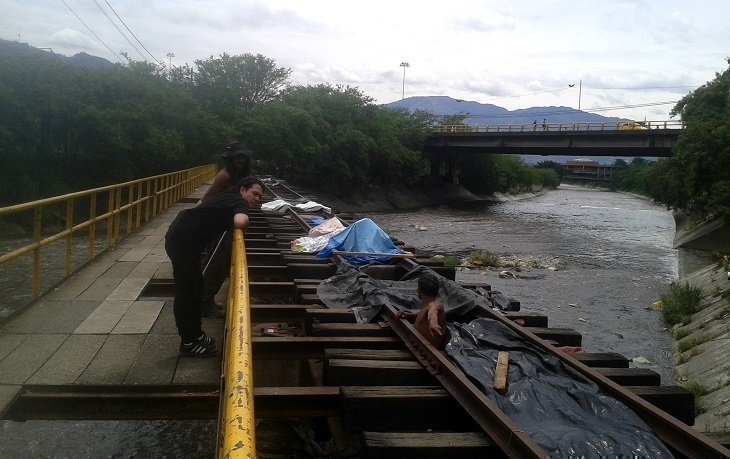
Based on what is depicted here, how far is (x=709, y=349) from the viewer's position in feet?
36.2

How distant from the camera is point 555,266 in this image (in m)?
23.1

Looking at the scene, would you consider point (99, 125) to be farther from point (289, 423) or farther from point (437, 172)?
point (437, 172)

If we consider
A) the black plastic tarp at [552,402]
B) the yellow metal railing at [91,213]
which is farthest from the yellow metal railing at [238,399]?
the yellow metal railing at [91,213]

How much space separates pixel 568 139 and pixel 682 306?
132 feet

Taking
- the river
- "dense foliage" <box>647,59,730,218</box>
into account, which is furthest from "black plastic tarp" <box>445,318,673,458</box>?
"dense foliage" <box>647,59,730,218</box>

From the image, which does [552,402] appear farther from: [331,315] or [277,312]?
[277,312]

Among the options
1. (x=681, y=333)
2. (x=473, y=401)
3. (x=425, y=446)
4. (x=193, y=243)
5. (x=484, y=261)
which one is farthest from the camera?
(x=484, y=261)

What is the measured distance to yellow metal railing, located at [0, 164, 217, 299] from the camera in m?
6.95

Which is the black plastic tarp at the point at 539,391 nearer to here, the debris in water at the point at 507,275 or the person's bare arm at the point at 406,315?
the person's bare arm at the point at 406,315

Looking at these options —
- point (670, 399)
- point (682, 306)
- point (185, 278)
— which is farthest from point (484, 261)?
point (185, 278)

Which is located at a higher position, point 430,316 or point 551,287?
point 430,316

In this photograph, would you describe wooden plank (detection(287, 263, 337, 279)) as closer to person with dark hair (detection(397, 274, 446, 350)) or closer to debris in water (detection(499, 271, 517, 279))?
person with dark hair (detection(397, 274, 446, 350))

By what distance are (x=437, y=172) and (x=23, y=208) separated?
73051 mm

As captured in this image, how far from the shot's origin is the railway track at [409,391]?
383 centimetres
